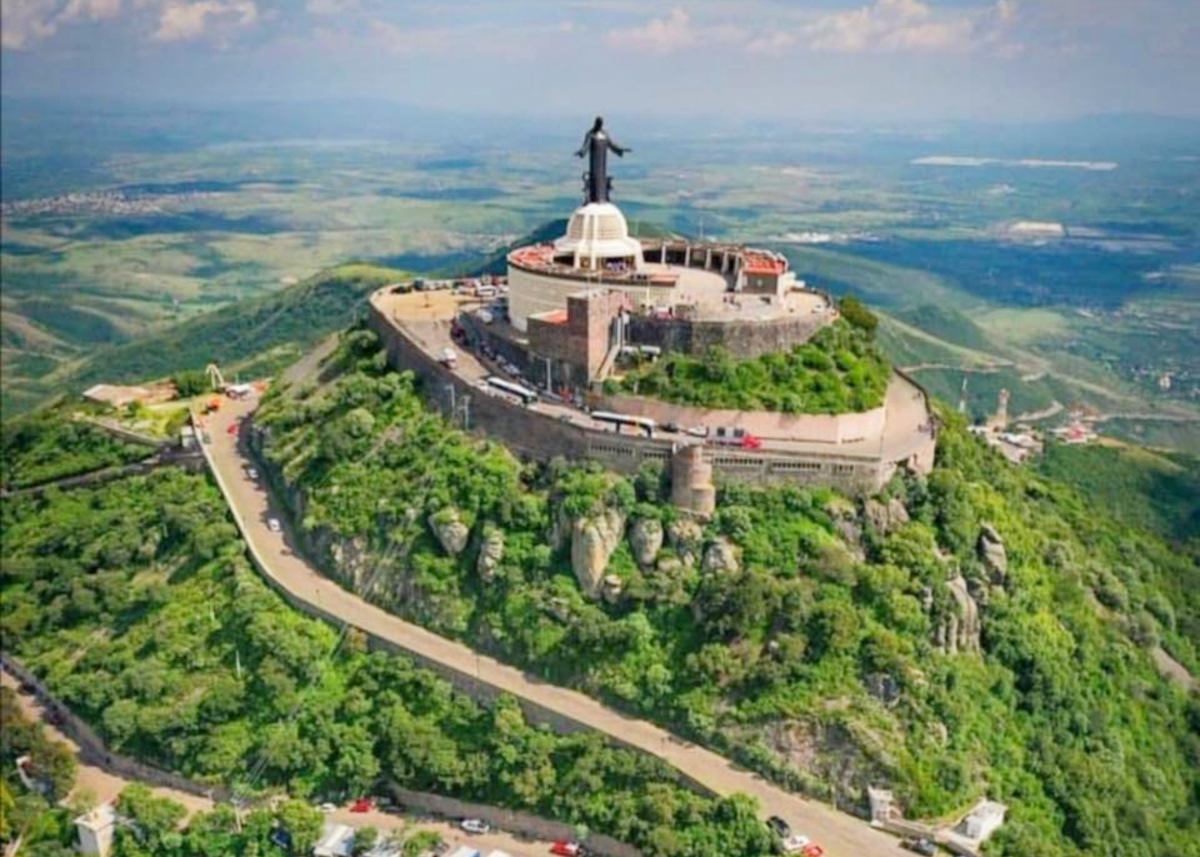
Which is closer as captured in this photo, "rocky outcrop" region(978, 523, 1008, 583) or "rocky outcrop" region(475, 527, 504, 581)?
"rocky outcrop" region(978, 523, 1008, 583)

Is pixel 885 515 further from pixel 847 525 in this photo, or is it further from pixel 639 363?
pixel 639 363

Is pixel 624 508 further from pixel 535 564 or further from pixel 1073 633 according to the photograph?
pixel 1073 633

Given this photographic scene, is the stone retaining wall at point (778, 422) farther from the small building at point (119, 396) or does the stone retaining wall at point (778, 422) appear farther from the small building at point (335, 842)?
the small building at point (119, 396)

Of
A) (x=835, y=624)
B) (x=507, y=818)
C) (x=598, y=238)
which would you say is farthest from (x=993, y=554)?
(x=598, y=238)

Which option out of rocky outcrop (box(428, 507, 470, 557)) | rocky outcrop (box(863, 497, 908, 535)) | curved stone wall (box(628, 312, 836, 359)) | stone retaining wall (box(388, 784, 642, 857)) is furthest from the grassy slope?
stone retaining wall (box(388, 784, 642, 857))

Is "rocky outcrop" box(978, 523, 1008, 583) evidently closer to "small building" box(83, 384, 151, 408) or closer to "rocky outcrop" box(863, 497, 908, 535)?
"rocky outcrop" box(863, 497, 908, 535)

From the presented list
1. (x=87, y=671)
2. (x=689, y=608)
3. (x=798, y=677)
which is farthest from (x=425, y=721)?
(x=87, y=671)
